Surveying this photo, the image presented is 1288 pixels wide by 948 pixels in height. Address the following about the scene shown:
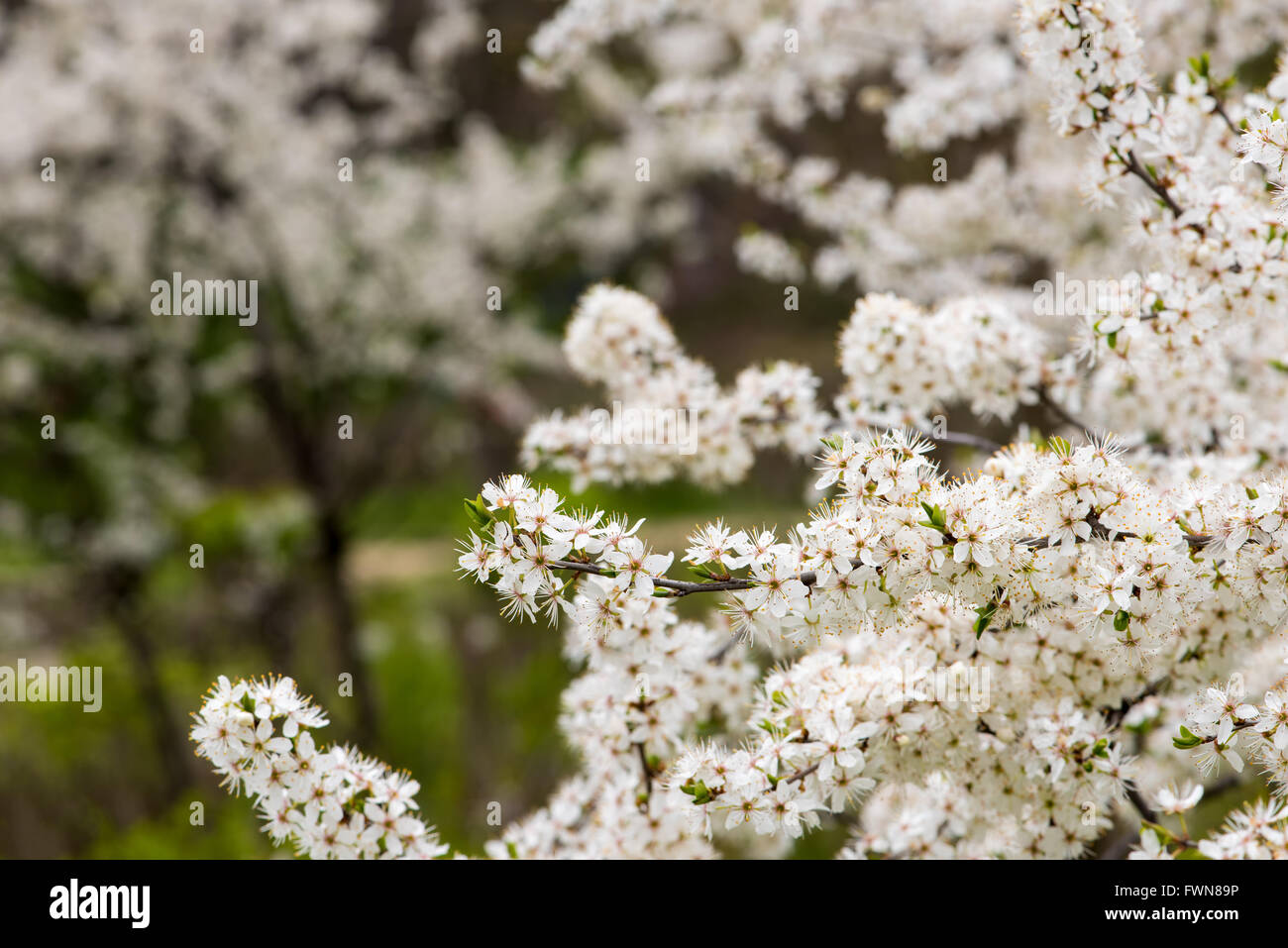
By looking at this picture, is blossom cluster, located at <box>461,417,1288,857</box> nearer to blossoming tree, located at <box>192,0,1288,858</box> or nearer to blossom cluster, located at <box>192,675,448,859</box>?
blossoming tree, located at <box>192,0,1288,858</box>

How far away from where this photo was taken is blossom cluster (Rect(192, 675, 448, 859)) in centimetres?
218

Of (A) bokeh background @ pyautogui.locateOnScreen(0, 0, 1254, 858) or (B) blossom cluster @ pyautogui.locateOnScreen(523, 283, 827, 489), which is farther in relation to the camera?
(A) bokeh background @ pyautogui.locateOnScreen(0, 0, 1254, 858)

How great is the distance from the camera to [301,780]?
2.23 m

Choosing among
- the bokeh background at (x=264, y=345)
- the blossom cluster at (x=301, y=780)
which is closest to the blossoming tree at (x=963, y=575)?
the blossom cluster at (x=301, y=780)

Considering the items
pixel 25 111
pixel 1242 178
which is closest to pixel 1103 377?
pixel 1242 178

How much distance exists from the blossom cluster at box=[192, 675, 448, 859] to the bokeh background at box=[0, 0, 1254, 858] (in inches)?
190

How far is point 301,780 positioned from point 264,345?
18.8 ft

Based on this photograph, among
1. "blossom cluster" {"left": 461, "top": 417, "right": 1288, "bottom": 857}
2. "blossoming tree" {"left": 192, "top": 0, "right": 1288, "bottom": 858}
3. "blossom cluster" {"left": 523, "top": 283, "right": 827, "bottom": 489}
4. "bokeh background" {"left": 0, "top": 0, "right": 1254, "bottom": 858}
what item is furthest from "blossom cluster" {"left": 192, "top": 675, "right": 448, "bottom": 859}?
"bokeh background" {"left": 0, "top": 0, "right": 1254, "bottom": 858}

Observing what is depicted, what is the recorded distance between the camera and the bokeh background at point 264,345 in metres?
7.42

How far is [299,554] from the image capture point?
31.3 ft

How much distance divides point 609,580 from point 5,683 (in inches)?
354

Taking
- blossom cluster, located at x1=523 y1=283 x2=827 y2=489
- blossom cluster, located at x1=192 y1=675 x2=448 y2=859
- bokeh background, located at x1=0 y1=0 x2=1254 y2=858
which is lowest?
blossom cluster, located at x1=192 y1=675 x2=448 y2=859

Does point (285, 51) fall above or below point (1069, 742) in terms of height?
above

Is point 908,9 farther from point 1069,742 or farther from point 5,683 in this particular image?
point 5,683
